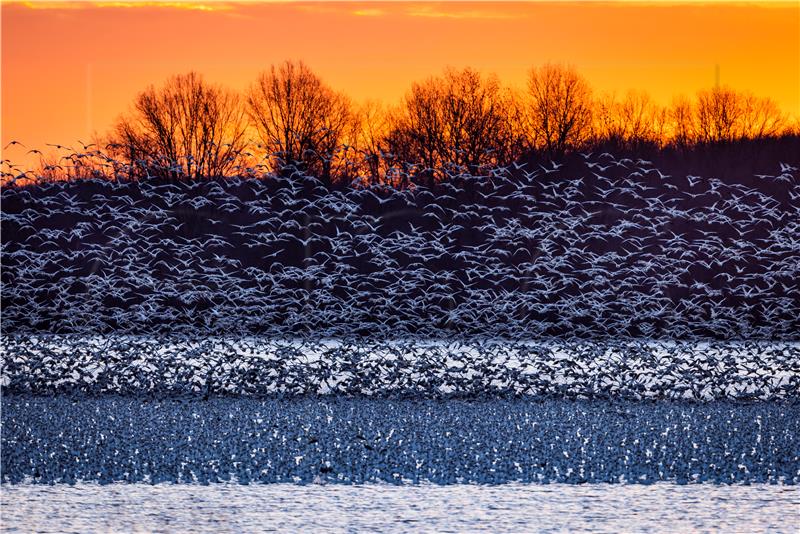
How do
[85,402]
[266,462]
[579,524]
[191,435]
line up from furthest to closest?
[85,402], [191,435], [266,462], [579,524]

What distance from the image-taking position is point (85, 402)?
7.59 m

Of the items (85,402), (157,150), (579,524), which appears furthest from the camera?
(157,150)

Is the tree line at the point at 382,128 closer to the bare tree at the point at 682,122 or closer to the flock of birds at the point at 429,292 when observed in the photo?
the bare tree at the point at 682,122

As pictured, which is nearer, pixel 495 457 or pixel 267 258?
pixel 495 457

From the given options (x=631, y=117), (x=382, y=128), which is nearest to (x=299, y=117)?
(x=382, y=128)

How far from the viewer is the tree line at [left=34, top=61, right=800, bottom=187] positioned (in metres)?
8.04

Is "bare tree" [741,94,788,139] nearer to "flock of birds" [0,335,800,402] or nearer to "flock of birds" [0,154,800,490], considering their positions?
"flock of birds" [0,154,800,490]

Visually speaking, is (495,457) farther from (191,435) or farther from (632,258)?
(632,258)

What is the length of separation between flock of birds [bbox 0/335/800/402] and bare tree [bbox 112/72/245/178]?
1.52 metres

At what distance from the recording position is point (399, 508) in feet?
15.2

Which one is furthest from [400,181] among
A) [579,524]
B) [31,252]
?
[579,524]

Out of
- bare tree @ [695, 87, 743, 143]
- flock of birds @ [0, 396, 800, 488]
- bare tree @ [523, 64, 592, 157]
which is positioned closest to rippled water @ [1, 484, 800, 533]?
flock of birds @ [0, 396, 800, 488]

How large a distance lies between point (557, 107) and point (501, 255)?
1417 millimetres

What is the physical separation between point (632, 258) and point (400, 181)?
6.82ft
